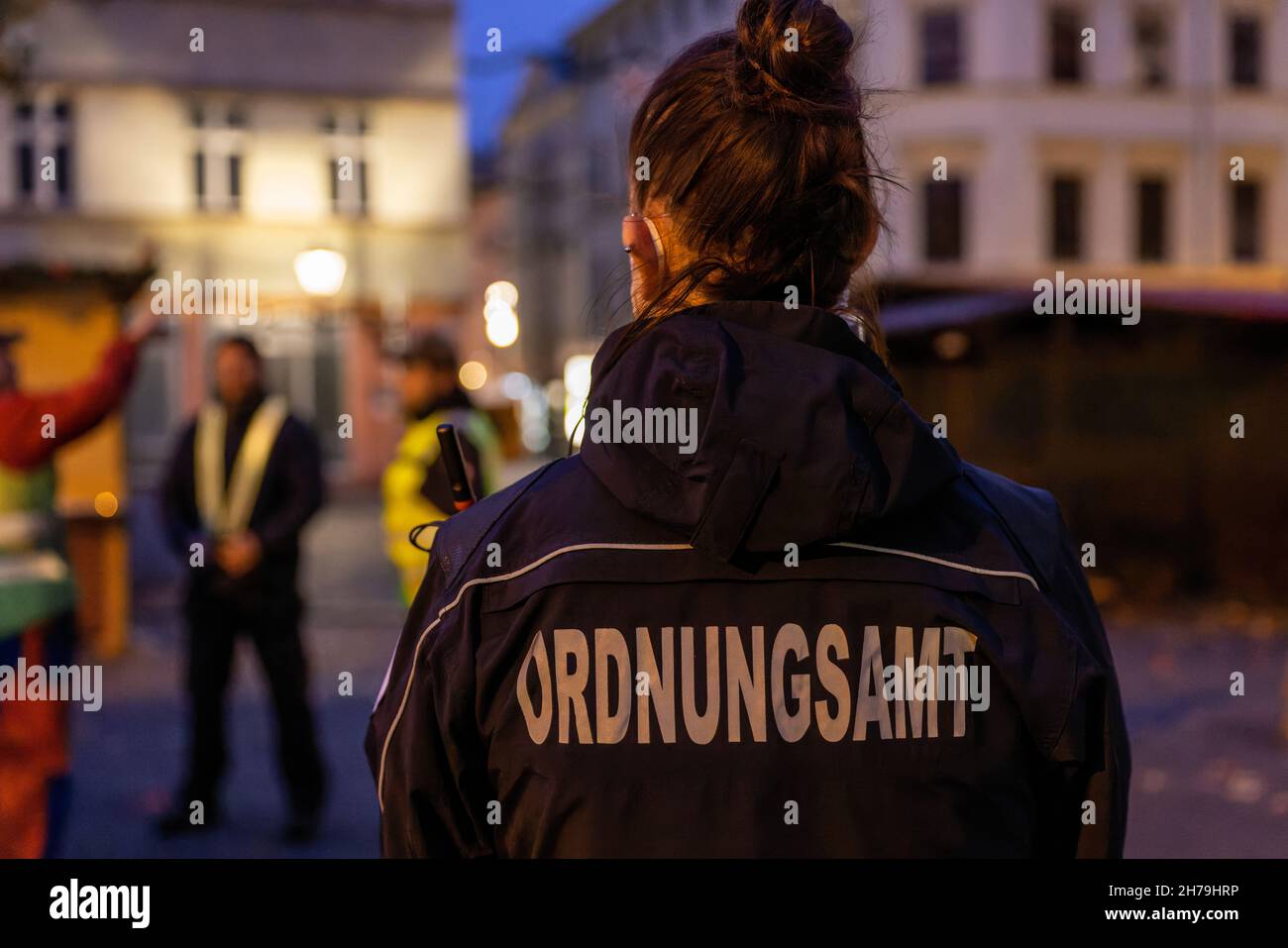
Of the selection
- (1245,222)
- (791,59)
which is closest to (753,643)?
(791,59)

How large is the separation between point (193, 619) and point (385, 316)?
2468 cm

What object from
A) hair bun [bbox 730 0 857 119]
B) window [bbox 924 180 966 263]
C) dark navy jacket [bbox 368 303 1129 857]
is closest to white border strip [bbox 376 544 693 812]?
dark navy jacket [bbox 368 303 1129 857]

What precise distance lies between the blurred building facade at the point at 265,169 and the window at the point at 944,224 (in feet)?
31.6

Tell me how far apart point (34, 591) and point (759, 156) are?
3.73m

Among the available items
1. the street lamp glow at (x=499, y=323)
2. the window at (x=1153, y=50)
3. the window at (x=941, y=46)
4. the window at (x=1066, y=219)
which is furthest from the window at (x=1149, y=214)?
the street lamp glow at (x=499, y=323)

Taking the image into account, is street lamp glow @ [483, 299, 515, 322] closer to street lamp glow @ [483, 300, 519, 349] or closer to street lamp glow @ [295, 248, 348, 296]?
street lamp glow @ [483, 300, 519, 349]

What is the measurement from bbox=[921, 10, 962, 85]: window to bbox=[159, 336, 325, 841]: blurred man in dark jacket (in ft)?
80.3

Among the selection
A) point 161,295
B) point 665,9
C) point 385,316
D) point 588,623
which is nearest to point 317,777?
point 161,295

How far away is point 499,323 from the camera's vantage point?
23.3 m

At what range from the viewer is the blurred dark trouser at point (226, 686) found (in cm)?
634

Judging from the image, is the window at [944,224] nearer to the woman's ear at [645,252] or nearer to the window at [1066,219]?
the window at [1066,219]

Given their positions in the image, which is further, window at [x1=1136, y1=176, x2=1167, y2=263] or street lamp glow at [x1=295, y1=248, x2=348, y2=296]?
window at [x1=1136, y1=176, x2=1167, y2=263]

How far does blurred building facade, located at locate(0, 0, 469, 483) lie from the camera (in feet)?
91.2

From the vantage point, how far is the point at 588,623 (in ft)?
5.41
